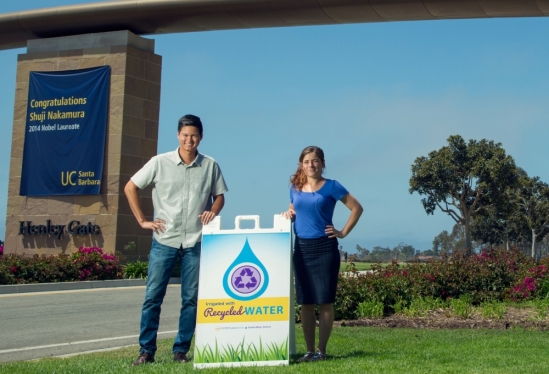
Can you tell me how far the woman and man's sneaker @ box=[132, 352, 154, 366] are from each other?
1269mm

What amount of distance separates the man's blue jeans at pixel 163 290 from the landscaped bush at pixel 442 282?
4649mm

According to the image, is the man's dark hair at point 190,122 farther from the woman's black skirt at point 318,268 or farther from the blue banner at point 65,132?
the blue banner at point 65,132

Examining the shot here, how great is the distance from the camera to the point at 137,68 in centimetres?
2403

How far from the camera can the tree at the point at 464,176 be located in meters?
59.3

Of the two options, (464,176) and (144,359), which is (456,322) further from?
(464,176)

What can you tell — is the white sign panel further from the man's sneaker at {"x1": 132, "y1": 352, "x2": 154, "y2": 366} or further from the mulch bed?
the mulch bed

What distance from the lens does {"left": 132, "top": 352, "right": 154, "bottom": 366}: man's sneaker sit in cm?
616

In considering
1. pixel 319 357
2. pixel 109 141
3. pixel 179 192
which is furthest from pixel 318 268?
pixel 109 141

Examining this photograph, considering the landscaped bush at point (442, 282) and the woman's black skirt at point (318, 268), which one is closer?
the woman's black skirt at point (318, 268)

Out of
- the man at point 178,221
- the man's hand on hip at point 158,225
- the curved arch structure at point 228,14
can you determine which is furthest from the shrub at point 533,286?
the curved arch structure at point 228,14

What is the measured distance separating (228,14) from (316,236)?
1849 centimetres

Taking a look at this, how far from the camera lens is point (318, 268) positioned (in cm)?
618

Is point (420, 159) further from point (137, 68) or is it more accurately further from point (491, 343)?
point (491, 343)

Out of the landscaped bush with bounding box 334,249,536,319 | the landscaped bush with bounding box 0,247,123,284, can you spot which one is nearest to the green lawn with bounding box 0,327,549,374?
the landscaped bush with bounding box 334,249,536,319
